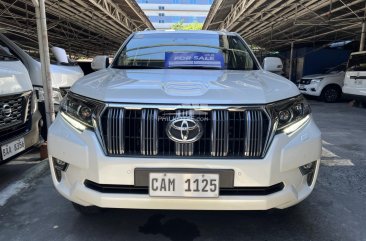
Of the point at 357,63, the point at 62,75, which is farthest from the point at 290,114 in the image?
the point at 357,63

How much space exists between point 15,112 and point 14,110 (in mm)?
27

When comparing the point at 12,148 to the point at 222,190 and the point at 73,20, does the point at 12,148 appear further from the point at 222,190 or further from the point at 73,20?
the point at 73,20

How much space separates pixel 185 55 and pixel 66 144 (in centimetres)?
Answer: 148

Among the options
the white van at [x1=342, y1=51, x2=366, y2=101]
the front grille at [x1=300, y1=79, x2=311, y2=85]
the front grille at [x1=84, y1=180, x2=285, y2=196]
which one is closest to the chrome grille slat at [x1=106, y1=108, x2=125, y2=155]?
the front grille at [x1=84, y1=180, x2=285, y2=196]

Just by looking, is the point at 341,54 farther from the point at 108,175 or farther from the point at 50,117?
the point at 108,175

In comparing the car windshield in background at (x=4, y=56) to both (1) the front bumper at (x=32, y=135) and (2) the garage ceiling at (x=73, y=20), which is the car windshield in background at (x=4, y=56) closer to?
(1) the front bumper at (x=32, y=135)

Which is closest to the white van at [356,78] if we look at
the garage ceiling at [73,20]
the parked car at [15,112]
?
the garage ceiling at [73,20]

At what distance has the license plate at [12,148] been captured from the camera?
143 inches

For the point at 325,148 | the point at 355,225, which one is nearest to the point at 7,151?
the point at 355,225

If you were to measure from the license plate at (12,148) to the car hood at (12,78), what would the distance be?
0.52 meters

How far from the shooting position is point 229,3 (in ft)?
54.4

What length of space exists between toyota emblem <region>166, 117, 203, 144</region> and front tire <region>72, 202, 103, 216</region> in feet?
2.96

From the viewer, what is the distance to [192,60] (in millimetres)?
3434

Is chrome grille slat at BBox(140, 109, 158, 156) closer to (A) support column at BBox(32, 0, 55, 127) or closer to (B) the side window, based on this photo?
(B) the side window
